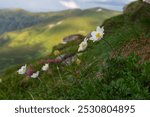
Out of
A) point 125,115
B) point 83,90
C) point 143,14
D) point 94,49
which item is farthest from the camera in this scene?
point 143,14

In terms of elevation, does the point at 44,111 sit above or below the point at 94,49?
above

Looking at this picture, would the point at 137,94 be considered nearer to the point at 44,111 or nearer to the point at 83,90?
the point at 83,90

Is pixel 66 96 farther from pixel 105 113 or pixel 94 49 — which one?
pixel 94 49

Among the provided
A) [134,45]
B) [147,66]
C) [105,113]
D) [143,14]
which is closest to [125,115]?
[105,113]

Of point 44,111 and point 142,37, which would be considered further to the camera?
point 142,37

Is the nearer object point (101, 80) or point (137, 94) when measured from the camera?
point (137, 94)

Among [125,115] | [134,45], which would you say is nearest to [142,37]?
[134,45]

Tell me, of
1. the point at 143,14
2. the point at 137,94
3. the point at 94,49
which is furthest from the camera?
the point at 143,14

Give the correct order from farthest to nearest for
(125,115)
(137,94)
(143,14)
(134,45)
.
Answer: (143,14) < (134,45) < (137,94) < (125,115)

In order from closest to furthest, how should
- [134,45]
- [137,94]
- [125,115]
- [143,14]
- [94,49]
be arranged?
[125,115] → [137,94] → [134,45] → [94,49] → [143,14]
